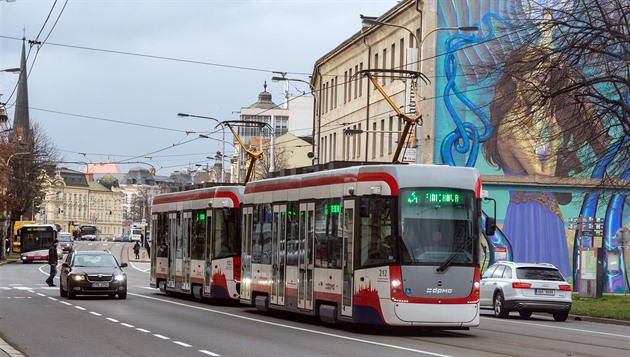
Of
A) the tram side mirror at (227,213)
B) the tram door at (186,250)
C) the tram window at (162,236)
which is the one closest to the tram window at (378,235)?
the tram side mirror at (227,213)

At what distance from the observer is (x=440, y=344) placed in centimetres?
2039

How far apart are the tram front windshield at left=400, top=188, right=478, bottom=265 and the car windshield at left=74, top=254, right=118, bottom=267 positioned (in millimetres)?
15833

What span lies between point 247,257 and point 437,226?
8490mm

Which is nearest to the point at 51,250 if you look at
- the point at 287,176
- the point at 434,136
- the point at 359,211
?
the point at 434,136

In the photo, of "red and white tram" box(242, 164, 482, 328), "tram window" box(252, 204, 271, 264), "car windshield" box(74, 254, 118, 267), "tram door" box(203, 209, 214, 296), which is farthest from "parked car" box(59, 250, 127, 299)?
"red and white tram" box(242, 164, 482, 328)

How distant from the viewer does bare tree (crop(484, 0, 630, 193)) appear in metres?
30.6

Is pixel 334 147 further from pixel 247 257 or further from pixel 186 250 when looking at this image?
pixel 247 257

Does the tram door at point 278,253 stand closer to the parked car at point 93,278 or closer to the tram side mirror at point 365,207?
the tram side mirror at point 365,207

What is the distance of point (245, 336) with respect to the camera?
21344 millimetres

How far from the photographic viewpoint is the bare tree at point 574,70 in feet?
100

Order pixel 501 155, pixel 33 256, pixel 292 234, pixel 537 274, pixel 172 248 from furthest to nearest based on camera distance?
pixel 33 256 → pixel 501 155 → pixel 172 248 → pixel 537 274 → pixel 292 234

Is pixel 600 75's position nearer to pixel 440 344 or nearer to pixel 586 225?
pixel 586 225

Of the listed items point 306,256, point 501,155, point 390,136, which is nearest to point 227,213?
point 306,256

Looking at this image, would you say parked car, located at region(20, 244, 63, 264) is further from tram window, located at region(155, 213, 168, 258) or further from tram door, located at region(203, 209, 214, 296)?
tram door, located at region(203, 209, 214, 296)
